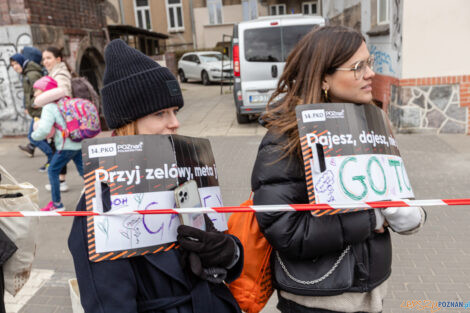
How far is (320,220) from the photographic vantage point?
163 centimetres

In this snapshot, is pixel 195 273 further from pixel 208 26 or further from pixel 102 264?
pixel 208 26

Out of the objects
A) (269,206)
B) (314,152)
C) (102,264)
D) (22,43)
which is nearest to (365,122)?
(314,152)

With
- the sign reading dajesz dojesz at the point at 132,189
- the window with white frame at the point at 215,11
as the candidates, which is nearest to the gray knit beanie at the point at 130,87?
the sign reading dajesz dojesz at the point at 132,189

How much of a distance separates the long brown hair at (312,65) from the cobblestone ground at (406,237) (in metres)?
1.96

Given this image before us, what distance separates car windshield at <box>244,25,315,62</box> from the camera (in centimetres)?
931

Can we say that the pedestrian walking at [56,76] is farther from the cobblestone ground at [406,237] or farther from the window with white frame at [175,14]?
the window with white frame at [175,14]

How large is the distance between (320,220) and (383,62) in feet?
26.6

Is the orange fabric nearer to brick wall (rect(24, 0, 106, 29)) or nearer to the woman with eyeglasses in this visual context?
the woman with eyeglasses

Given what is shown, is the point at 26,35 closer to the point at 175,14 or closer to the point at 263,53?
A: the point at 263,53

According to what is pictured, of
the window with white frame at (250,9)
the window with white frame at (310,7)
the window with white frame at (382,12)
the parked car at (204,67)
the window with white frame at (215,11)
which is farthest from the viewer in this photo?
the window with white frame at (215,11)

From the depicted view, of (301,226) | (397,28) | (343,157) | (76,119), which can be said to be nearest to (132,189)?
(301,226)

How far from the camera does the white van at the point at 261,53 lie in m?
9.33

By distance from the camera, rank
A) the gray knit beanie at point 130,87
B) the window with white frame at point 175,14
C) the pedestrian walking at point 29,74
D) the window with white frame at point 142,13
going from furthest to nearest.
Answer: the window with white frame at point 142,13 → the window with white frame at point 175,14 → the pedestrian walking at point 29,74 → the gray knit beanie at point 130,87

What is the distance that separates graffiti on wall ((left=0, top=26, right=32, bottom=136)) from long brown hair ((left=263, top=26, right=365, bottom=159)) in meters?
9.05
